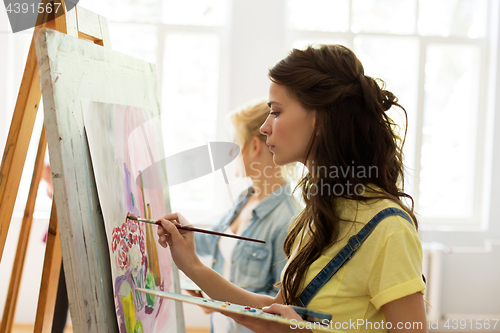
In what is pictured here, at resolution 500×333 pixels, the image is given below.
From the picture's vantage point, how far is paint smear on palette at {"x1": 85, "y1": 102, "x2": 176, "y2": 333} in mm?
947

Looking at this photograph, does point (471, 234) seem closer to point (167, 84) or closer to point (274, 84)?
point (167, 84)

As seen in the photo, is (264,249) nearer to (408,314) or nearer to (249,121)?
A: (249,121)

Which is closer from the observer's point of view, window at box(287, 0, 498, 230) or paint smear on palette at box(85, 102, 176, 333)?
paint smear on palette at box(85, 102, 176, 333)

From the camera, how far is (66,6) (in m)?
0.95

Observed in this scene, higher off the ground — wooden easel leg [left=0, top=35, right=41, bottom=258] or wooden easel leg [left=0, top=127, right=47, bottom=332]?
wooden easel leg [left=0, top=35, right=41, bottom=258]

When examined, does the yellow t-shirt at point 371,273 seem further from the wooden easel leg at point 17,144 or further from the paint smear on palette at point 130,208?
the wooden easel leg at point 17,144

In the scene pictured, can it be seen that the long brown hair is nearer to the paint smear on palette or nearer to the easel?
the paint smear on palette

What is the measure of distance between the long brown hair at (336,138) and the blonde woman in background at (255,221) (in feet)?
1.92

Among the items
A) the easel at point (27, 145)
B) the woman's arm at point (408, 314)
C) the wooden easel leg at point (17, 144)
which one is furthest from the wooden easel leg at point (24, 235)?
the woman's arm at point (408, 314)

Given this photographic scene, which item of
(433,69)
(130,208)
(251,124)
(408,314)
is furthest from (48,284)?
(433,69)

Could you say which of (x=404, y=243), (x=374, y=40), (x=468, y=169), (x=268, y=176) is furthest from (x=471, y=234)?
(x=404, y=243)

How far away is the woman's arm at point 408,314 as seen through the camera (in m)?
0.81

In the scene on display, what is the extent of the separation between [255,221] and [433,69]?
2.55 meters

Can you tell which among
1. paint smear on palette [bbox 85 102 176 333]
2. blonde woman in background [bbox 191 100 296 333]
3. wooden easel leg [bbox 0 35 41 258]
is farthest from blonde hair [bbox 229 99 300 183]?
wooden easel leg [bbox 0 35 41 258]
